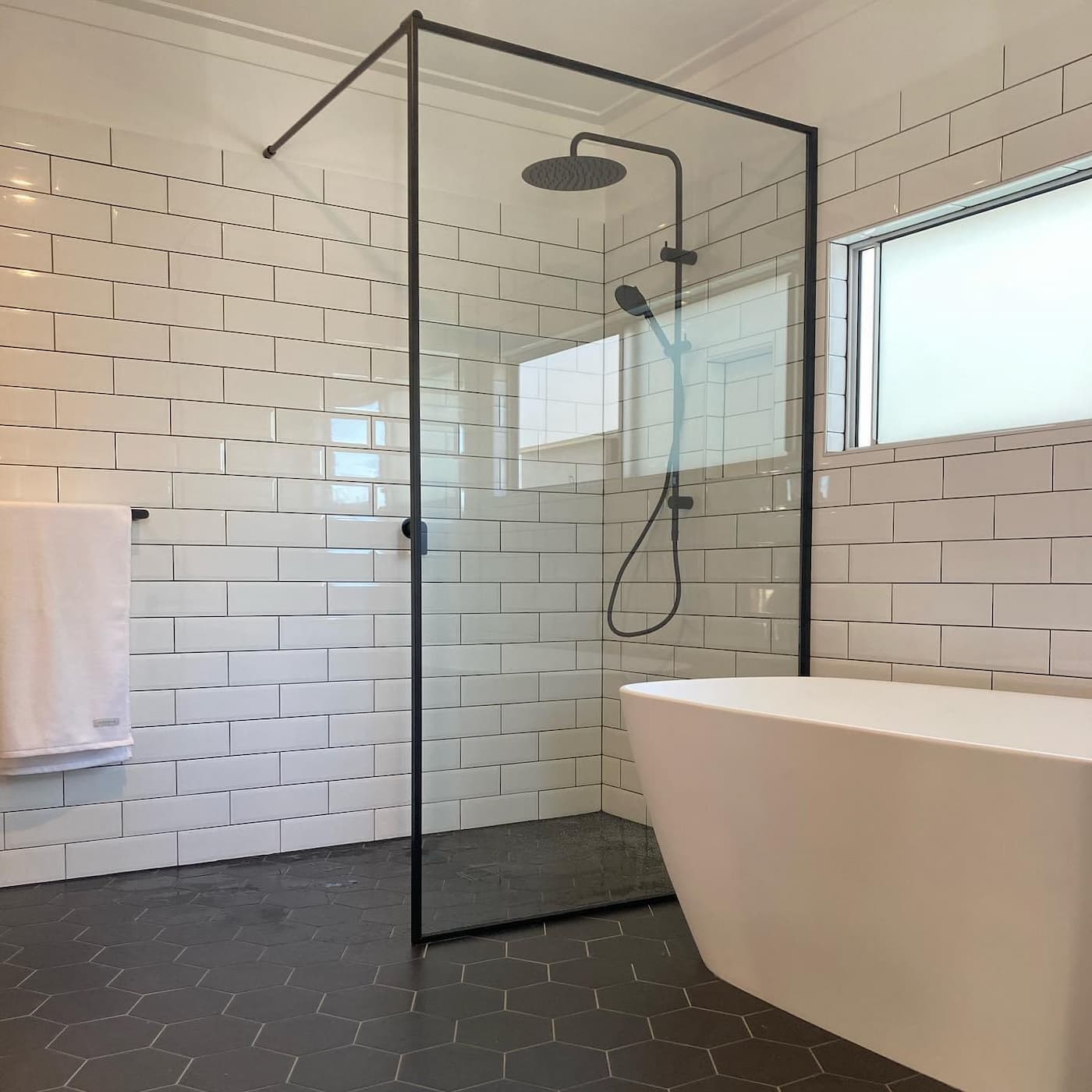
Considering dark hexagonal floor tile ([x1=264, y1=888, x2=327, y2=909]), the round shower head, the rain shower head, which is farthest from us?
dark hexagonal floor tile ([x1=264, y1=888, x2=327, y2=909])

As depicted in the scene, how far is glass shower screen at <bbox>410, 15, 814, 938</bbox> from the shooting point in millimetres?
2613

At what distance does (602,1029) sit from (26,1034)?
120cm

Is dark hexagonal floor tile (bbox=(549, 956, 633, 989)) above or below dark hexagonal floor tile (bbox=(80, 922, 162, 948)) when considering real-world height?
above

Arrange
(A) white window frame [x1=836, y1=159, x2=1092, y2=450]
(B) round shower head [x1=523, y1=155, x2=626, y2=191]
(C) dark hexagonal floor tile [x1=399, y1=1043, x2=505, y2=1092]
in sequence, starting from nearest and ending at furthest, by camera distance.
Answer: (C) dark hexagonal floor tile [x1=399, y1=1043, x2=505, y2=1092] → (B) round shower head [x1=523, y1=155, x2=626, y2=191] → (A) white window frame [x1=836, y1=159, x2=1092, y2=450]

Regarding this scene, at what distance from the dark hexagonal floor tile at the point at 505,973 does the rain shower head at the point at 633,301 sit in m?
1.74

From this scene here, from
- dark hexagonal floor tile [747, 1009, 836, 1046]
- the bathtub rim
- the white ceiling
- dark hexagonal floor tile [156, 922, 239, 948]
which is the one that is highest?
the white ceiling

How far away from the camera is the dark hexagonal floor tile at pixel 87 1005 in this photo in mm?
2193

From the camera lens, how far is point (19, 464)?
3049 mm

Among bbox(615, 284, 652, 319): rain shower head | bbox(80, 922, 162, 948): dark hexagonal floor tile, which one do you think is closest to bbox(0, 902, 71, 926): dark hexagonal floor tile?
bbox(80, 922, 162, 948): dark hexagonal floor tile

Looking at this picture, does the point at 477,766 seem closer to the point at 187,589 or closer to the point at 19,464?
the point at 187,589

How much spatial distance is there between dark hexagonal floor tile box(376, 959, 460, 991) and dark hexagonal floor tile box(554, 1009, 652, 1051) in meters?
0.34

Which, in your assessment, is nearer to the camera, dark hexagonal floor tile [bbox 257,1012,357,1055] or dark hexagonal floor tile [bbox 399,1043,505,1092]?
dark hexagonal floor tile [bbox 399,1043,505,1092]

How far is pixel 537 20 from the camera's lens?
3256mm

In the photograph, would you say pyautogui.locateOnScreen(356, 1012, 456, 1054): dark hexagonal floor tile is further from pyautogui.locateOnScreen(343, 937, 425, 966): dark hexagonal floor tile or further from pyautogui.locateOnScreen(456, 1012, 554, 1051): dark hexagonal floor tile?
pyautogui.locateOnScreen(343, 937, 425, 966): dark hexagonal floor tile
